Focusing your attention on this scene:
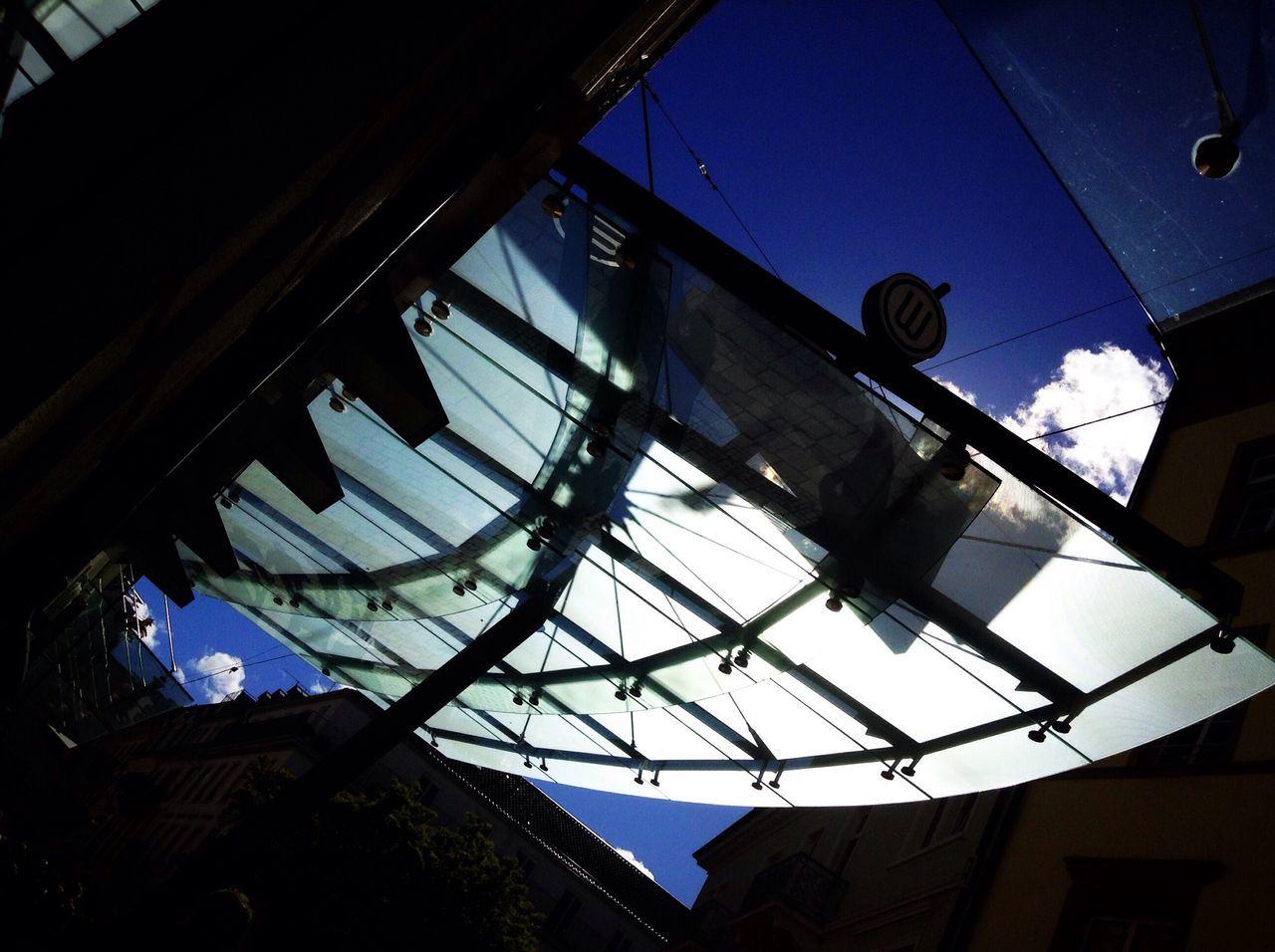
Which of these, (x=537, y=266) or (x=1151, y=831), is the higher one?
(x=1151, y=831)

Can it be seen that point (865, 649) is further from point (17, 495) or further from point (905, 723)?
point (17, 495)

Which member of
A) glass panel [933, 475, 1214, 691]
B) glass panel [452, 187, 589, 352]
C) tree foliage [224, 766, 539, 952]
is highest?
glass panel [933, 475, 1214, 691]

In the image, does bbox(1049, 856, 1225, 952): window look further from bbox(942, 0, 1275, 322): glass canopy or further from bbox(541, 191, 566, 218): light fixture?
bbox(541, 191, 566, 218): light fixture

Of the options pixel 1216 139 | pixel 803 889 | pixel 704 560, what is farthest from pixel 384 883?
pixel 1216 139

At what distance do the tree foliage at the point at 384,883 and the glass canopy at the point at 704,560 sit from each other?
20.1 metres

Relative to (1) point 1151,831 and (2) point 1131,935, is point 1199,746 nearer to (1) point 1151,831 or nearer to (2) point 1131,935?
(1) point 1151,831

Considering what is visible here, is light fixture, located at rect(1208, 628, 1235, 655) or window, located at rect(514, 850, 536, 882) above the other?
window, located at rect(514, 850, 536, 882)

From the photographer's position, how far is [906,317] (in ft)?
23.5

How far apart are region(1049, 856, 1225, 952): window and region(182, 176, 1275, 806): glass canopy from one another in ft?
15.5

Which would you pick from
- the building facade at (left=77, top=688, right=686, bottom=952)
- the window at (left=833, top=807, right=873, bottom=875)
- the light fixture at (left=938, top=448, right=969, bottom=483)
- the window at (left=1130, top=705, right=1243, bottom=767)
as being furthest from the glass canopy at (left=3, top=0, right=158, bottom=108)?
the building facade at (left=77, top=688, right=686, bottom=952)

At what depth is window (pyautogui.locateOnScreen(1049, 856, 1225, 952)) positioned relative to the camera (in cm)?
1273

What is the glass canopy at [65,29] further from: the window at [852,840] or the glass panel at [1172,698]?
the window at [852,840]

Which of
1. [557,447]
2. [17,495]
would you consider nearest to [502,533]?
[557,447]

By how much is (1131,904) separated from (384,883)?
2361 cm
